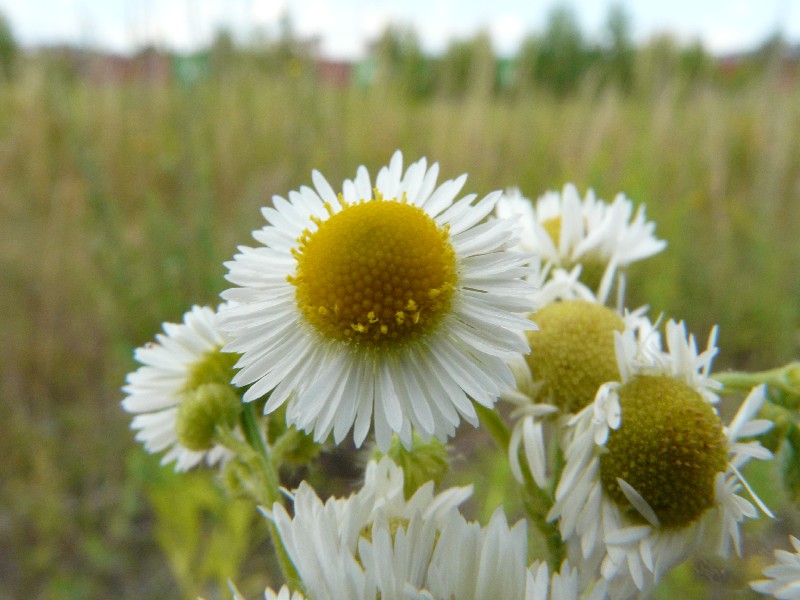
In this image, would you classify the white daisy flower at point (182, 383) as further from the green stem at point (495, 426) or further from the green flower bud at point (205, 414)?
the green stem at point (495, 426)

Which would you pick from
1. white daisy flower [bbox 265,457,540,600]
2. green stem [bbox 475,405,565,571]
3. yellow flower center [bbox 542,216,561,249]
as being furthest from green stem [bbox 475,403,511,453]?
yellow flower center [bbox 542,216,561,249]

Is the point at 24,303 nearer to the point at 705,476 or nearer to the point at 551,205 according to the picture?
the point at 551,205

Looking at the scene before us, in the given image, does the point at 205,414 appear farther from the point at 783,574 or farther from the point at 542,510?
the point at 783,574

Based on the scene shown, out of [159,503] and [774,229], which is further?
[774,229]

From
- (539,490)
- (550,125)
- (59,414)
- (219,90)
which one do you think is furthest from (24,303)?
(550,125)

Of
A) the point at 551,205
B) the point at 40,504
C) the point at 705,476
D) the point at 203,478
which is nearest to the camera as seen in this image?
the point at 705,476

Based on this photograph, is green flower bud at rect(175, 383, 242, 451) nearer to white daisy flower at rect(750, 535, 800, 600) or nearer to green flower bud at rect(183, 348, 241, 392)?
green flower bud at rect(183, 348, 241, 392)
